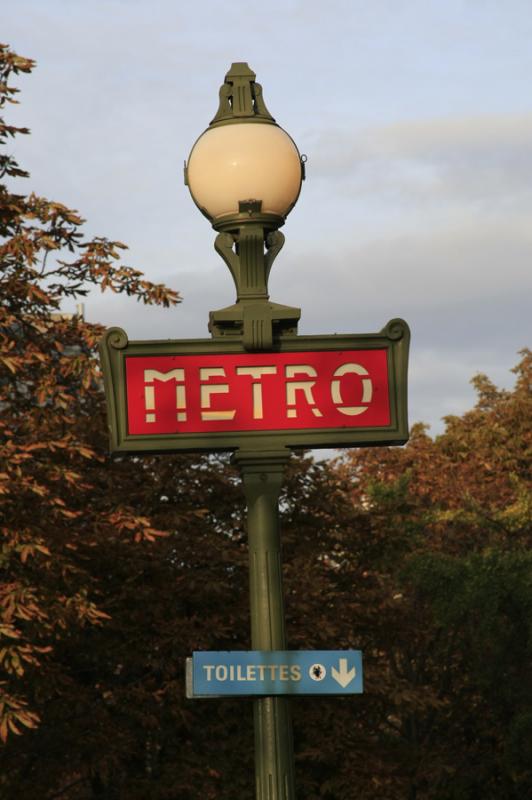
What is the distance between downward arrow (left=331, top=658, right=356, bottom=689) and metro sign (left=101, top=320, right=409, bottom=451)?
90cm

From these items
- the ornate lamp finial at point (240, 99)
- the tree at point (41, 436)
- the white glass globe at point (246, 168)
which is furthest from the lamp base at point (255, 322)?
the tree at point (41, 436)

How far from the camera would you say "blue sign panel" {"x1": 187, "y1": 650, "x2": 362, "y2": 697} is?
6.39m

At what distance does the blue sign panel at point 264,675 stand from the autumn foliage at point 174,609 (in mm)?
8323

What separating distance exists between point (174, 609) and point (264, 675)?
15.1 m

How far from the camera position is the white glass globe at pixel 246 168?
691cm

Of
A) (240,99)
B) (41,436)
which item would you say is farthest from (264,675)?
(41,436)

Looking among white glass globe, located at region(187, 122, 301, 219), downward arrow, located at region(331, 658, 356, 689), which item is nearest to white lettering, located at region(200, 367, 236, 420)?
white glass globe, located at region(187, 122, 301, 219)

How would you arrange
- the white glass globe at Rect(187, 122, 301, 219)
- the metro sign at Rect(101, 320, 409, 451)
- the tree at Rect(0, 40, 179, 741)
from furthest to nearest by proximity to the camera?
the tree at Rect(0, 40, 179, 741)
the white glass globe at Rect(187, 122, 301, 219)
the metro sign at Rect(101, 320, 409, 451)

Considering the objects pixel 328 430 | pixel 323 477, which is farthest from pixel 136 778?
pixel 328 430

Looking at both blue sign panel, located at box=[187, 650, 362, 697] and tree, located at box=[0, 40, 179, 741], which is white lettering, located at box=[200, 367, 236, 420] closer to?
Result: blue sign panel, located at box=[187, 650, 362, 697]

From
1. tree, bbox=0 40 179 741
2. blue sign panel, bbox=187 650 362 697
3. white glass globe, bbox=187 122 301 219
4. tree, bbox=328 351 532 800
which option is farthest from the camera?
tree, bbox=328 351 532 800

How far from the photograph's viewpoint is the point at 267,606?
6.62 meters

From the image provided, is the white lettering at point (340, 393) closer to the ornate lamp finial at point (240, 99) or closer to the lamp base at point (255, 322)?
the lamp base at point (255, 322)

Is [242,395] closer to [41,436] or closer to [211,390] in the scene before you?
[211,390]
